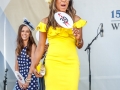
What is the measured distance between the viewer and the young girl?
3.54 meters

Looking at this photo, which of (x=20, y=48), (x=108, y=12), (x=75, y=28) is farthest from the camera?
(x=108, y=12)

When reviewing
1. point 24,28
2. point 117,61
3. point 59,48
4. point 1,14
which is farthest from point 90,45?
point 59,48

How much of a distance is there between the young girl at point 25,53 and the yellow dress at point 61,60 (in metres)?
1.05

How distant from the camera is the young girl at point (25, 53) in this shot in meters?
3.54

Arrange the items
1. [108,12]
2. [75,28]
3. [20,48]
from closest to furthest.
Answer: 1. [75,28]
2. [20,48]
3. [108,12]

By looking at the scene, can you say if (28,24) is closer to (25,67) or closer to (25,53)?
(25,53)

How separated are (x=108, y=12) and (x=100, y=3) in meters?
0.15

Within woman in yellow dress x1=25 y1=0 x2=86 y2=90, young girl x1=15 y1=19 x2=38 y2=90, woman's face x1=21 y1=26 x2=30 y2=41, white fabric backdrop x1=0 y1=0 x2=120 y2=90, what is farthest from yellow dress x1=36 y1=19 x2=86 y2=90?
white fabric backdrop x1=0 y1=0 x2=120 y2=90

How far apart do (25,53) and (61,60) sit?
115 centimetres

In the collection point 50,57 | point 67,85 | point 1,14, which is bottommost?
point 67,85

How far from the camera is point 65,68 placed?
248 centimetres

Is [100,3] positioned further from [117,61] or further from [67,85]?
[67,85]

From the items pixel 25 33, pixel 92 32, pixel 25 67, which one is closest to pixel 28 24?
pixel 25 33

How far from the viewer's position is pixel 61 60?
2.48 m
